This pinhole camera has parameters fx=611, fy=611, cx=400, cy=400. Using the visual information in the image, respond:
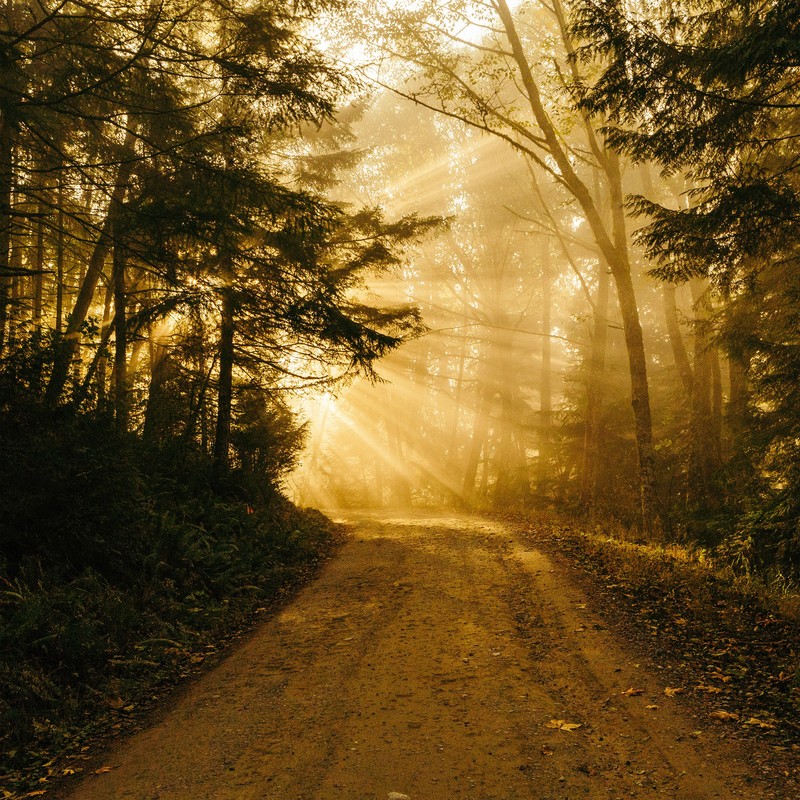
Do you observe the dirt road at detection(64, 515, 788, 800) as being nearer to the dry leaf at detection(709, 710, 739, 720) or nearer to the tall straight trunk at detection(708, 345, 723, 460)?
the dry leaf at detection(709, 710, 739, 720)

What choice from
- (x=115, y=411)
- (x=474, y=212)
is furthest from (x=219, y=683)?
(x=474, y=212)

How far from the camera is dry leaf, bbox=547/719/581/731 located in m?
4.84

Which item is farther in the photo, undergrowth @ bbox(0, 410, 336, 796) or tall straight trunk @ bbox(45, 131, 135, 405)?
tall straight trunk @ bbox(45, 131, 135, 405)

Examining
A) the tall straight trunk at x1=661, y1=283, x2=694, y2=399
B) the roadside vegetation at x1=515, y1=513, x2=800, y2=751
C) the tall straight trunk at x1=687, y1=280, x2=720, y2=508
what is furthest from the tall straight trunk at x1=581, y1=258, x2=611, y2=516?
the roadside vegetation at x1=515, y1=513, x2=800, y2=751

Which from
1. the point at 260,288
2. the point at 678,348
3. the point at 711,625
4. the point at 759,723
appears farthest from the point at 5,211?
the point at 678,348

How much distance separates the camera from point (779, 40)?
684 centimetres

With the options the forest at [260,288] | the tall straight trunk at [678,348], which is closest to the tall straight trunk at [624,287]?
the forest at [260,288]

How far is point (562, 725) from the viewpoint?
16.1 feet

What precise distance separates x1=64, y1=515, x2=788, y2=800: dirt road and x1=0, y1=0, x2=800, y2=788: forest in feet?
3.89

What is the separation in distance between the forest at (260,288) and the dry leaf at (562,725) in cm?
398

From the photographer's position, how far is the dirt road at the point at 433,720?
417 cm

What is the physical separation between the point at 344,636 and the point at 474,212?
24.7 metres

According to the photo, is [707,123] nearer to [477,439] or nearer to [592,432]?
[592,432]

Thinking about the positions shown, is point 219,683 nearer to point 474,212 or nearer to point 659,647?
point 659,647
